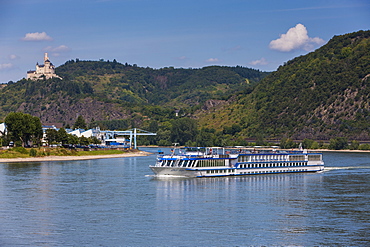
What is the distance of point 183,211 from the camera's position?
6178cm

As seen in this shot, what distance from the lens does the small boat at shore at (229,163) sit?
90.5 metres

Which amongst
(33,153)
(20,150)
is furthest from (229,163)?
(20,150)

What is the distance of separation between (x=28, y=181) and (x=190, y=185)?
2502 centimetres

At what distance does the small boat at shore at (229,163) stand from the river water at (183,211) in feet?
7.74

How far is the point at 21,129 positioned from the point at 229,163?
69443 millimetres

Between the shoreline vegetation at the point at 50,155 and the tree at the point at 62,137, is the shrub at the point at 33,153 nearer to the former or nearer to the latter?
the shoreline vegetation at the point at 50,155

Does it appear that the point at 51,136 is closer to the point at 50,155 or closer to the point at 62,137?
the point at 62,137

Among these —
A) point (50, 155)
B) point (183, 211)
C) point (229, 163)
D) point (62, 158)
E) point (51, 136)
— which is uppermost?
point (51, 136)

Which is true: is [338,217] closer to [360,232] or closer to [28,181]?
[360,232]

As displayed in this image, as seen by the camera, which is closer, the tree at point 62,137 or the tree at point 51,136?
the tree at point 51,136

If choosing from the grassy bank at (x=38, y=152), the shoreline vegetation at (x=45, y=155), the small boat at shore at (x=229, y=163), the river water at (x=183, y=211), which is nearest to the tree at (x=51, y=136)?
the grassy bank at (x=38, y=152)

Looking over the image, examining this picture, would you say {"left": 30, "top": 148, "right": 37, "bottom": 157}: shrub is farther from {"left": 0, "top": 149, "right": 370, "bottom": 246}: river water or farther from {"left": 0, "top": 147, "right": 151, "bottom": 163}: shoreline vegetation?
{"left": 0, "top": 149, "right": 370, "bottom": 246}: river water

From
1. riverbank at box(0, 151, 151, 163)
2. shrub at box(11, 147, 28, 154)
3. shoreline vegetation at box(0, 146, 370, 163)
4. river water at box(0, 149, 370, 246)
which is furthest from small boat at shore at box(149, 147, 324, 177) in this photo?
shrub at box(11, 147, 28, 154)

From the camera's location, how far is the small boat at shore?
90.5 metres
